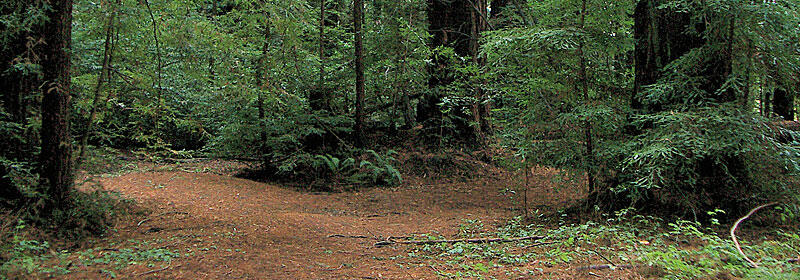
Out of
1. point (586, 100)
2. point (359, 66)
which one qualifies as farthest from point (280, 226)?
point (359, 66)

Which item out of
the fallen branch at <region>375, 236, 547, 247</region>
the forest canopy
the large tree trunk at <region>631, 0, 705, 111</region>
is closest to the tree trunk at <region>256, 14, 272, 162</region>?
the forest canopy

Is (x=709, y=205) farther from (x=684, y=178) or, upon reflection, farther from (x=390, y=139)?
(x=390, y=139)

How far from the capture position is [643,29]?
250 inches

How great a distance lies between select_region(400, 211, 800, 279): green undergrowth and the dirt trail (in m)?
0.61

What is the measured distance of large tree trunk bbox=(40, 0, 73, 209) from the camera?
5355mm

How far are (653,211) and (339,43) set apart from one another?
876 cm

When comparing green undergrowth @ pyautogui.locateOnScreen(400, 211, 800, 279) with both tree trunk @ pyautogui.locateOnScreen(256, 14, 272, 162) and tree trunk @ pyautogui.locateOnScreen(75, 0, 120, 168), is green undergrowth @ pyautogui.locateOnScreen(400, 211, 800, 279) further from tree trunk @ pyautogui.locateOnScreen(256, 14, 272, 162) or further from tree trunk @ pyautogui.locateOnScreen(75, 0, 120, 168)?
tree trunk @ pyautogui.locateOnScreen(256, 14, 272, 162)

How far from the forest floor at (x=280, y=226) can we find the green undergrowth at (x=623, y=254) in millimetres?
108

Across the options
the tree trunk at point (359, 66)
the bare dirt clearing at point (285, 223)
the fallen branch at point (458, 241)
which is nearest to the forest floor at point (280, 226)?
the bare dirt clearing at point (285, 223)

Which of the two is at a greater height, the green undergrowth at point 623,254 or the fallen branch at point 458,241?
the green undergrowth at point 623,254

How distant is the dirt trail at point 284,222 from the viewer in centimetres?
482

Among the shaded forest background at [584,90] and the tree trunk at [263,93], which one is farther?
the tree trunk at [263,93]

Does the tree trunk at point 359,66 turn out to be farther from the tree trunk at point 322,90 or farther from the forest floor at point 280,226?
the forest floor at point 280,226

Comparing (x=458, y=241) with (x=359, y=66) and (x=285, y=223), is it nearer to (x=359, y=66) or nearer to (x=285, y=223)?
(x=285, y=223)
